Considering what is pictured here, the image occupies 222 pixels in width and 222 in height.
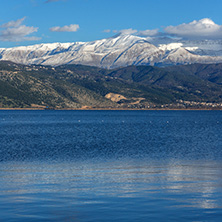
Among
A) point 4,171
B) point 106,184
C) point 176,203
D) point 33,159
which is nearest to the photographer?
point 176,203

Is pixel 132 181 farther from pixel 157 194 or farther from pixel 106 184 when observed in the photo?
pixel 157 194

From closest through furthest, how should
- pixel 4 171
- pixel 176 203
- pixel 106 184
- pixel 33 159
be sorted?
pixel 176 203, pixel 106 184, pixel 4 171, pixel 33 159

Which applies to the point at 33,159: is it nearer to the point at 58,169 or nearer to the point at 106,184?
the point at 58,169

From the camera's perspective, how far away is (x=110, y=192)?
127 ft

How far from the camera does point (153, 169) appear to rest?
185 feet

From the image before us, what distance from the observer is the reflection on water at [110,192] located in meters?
30.5

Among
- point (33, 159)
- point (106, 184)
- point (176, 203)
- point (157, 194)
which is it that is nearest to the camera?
point (176, 203)

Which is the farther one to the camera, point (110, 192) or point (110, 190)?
point (110, 190)

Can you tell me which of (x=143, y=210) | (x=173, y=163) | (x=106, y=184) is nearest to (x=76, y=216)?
(x=143, y=210)

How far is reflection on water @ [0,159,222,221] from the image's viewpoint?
30.5m

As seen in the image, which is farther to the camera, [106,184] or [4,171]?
[4,171]

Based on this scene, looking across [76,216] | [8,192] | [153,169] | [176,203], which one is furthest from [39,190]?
[153,169]

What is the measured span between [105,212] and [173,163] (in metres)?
35.5

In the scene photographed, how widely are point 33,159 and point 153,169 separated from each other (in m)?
23.4
